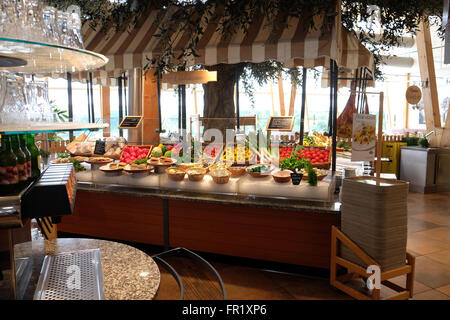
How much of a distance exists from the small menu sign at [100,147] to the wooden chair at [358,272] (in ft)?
10.4

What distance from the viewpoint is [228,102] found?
6203 millimetres

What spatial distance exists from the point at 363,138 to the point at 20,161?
2611 mm

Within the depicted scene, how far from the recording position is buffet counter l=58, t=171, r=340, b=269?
3344mm

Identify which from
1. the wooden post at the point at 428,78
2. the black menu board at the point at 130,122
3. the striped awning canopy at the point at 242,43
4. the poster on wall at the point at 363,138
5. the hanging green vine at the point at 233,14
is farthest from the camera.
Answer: the wooden post at the point at 428,78

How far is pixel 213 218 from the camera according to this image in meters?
3.70

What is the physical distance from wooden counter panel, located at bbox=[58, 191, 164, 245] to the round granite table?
2.19 meters

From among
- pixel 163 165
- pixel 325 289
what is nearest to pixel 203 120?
pixel 163 165

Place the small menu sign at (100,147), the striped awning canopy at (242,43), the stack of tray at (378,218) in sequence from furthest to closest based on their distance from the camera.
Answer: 1. the small menu sign at (100,147)
2. the striped awning canopy at (242,43)
3. the stack of tray at (378,218)

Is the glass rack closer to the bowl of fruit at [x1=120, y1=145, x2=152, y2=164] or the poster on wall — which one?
the poster on wall

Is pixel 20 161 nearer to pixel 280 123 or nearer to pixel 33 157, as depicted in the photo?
pixel 33 157

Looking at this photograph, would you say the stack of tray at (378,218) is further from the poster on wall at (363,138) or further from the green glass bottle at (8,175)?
the green glass bottle at (8,175)

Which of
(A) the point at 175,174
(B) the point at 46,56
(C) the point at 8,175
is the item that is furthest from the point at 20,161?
(A) the point at 175,174

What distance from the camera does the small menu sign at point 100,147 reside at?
4824mm

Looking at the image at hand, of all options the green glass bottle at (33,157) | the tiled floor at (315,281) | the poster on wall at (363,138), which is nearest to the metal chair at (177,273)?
the green glass bottle at (33,157)
